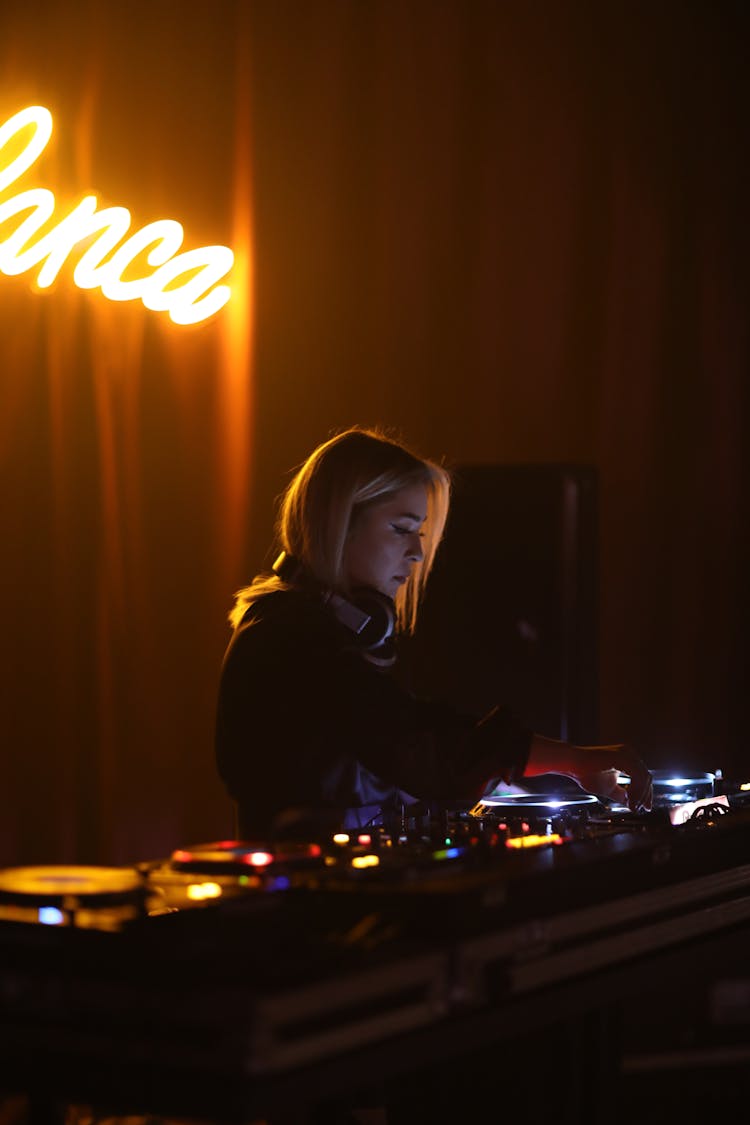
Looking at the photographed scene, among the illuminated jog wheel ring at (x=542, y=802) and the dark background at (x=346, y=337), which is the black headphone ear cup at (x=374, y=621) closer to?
the illuminated jog wheel ring at (x=542, y=802)

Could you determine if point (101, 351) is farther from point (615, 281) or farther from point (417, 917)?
point (417, 917)

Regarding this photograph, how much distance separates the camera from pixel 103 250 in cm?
392

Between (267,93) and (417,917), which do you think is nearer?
(417,917)

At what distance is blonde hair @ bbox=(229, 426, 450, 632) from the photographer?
220 cm

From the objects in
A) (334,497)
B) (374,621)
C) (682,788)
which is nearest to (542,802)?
(682,788)

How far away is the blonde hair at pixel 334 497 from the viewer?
2.20 meters

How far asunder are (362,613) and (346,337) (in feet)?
7.31

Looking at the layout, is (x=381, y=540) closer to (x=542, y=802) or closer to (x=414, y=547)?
(x=414, y=547)

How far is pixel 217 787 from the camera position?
409 cm

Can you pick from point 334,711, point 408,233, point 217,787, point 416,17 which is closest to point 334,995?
point 334,711

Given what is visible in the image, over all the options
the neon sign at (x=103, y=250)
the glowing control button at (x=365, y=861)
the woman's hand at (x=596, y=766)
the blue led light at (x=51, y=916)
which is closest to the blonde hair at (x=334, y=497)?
the woman's hand at (x=596, y=766)

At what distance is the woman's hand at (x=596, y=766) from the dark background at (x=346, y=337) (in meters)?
2.05

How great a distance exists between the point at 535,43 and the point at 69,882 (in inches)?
139

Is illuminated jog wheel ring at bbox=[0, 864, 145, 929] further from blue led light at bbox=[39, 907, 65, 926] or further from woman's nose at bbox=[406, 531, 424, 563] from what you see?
woman's nose at bbox=[406, 531, 424, 563]
